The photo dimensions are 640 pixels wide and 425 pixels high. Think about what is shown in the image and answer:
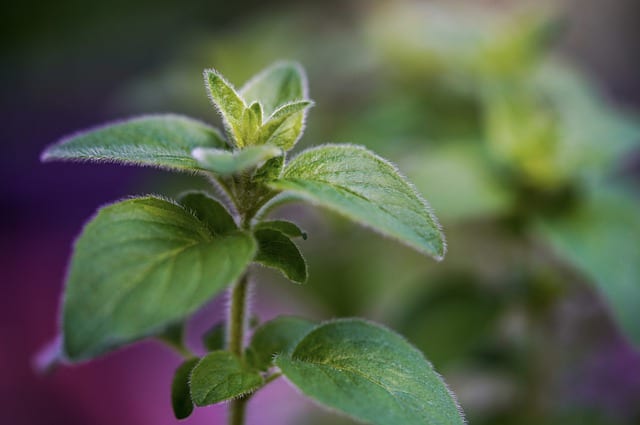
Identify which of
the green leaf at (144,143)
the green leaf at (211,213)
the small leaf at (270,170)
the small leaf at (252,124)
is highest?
the small leaf at (252,124)

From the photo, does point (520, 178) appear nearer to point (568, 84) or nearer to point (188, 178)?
point (568, 84)

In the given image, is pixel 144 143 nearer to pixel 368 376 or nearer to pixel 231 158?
pixel 231 158

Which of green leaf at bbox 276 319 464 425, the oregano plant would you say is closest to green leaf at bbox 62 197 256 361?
the oregano plant

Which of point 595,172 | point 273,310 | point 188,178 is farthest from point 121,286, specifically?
point 273,310

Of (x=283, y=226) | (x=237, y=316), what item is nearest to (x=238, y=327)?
Answer: (x=237, y=316)

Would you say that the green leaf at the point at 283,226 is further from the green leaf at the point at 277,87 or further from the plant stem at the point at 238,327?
the green leaf at the point at 277,87

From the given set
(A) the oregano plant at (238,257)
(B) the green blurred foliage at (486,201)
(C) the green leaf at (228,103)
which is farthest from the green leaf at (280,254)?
(B) the green blurred foliage at (486,201)
